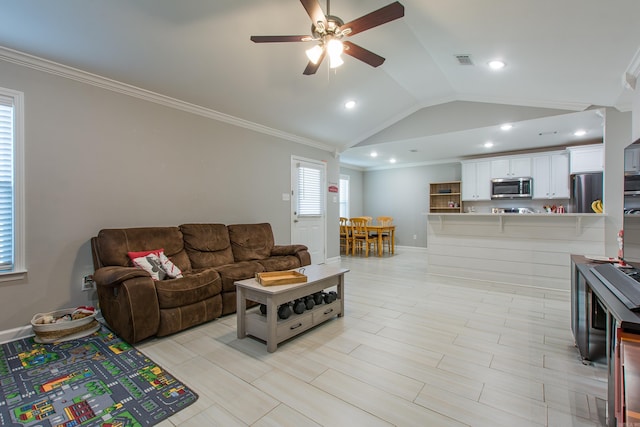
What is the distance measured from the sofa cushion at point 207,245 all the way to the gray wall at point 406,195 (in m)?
5.84

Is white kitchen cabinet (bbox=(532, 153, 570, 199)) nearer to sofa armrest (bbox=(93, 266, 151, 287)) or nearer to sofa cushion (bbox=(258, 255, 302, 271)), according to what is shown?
sofa cushion (bbox=(258, 255, 302, 271))

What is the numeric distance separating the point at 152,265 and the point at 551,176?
24.4 ft

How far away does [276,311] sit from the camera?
234 cm

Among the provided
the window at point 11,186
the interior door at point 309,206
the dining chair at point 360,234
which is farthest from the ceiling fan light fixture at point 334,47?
the dining chair at point 360,234

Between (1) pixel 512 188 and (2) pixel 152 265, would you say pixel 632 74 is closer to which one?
(1) pixel 512 188

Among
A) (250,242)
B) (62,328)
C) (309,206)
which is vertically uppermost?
(309,206)

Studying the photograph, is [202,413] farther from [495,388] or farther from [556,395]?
[556,395]

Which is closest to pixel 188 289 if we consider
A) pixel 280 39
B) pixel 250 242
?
pixel 250 242

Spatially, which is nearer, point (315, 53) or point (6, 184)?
point (315, 53)

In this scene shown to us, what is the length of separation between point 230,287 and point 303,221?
8.94 ft

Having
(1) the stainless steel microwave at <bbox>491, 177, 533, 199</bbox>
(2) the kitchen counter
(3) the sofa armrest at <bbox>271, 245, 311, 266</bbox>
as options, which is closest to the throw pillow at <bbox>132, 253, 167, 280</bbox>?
(3) the sofa armrest at <bbox>271, 245, 311, 266</bbox>

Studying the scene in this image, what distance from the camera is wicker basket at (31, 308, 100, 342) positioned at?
2.44m

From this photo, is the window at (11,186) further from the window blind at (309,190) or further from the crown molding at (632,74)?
the crown molding at (632,74)

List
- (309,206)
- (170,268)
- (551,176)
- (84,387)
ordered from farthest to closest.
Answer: (551,176)
(309,206)
(170,268)
(84,387)
